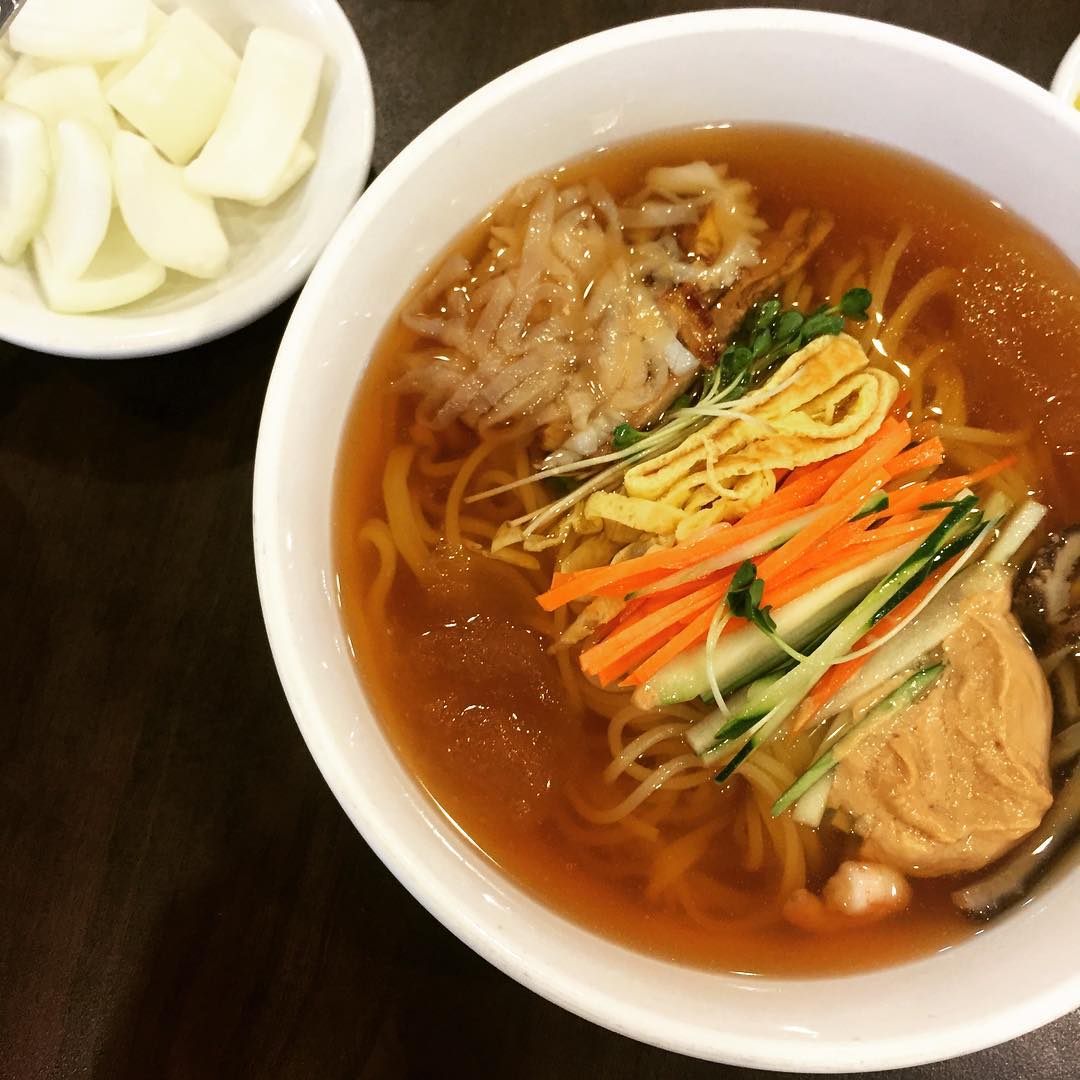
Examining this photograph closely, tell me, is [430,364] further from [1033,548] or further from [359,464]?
[1033,548]

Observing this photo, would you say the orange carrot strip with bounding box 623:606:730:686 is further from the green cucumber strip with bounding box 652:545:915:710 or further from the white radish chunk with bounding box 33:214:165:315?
the white radish chunk with bounding box 33:214:165:315

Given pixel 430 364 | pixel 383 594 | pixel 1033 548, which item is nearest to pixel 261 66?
pixel 430 364

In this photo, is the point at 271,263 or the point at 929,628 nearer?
the point at 929,628

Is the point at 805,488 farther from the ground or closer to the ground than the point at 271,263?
farther from the ground

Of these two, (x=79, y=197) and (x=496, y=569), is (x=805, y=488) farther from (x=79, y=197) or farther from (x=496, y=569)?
(x=79, y=197)

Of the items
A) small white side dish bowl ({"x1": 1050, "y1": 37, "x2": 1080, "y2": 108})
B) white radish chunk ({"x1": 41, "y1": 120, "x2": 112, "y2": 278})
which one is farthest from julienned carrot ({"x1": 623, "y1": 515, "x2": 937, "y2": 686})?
white radish chunk ({"x1": 41, "y1": 120, "x2": 112, "y2": 278})

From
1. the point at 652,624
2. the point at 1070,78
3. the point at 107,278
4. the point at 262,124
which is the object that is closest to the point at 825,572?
the point at 652,624

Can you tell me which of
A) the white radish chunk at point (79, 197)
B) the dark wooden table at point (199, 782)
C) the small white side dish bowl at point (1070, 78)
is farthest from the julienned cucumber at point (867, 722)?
the white radish chunk at point (79, 197)
